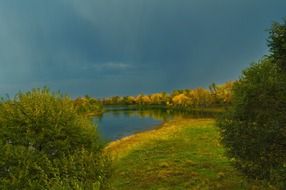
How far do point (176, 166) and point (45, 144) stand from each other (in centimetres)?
2123

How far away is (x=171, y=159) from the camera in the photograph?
52000 millimetres

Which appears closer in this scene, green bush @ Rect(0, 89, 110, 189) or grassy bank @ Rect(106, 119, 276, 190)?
green bush @ Rect(0, 89, 110, 189)

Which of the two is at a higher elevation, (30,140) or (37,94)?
(37,94)

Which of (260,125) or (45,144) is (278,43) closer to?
(260,125)

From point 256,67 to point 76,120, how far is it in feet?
53.6

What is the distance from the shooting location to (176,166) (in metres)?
47.3

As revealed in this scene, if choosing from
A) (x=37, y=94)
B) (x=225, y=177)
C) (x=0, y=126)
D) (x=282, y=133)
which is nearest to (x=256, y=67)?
(x=282, y=133)

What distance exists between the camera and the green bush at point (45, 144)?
28156mm

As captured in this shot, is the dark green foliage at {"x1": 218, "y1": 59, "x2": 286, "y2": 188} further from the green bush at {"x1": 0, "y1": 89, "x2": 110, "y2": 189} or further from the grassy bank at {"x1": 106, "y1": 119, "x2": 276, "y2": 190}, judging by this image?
the green bush at {"x1": 0, "y1": 89, "x2": 110, "y2": 189}

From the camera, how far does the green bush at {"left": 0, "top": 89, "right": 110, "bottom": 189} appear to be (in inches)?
1109

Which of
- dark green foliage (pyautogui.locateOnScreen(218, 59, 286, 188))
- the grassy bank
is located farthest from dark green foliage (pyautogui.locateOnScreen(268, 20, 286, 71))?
the grassy bank

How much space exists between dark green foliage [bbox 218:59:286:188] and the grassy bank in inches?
219

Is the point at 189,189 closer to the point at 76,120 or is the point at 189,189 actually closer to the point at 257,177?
the point at 257,177

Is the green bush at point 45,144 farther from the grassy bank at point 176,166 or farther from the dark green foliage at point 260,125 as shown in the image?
the dark green foliage at point 260,125
